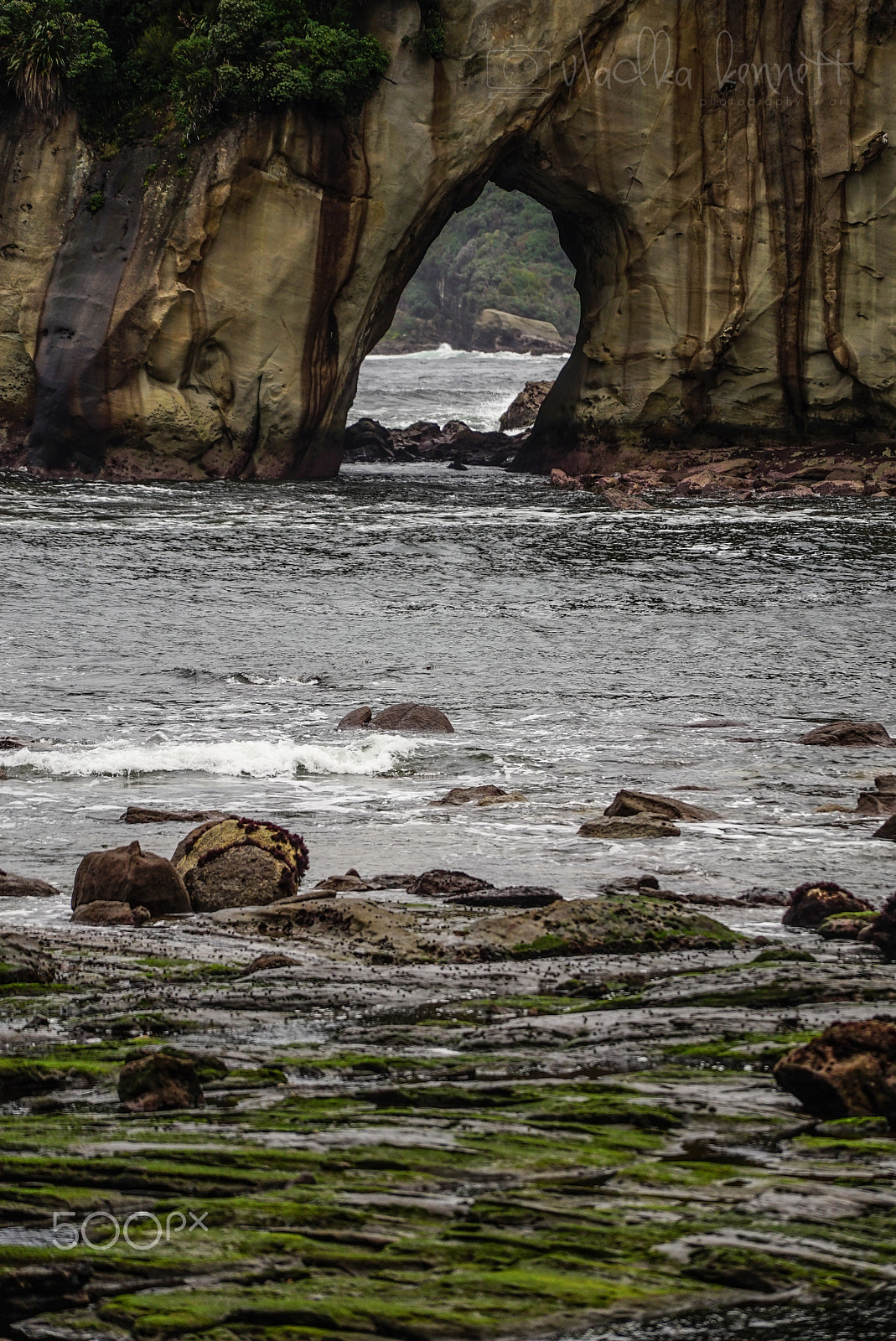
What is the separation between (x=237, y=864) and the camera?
9.41 metres

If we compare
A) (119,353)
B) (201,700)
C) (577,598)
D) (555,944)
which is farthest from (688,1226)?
(119,353)

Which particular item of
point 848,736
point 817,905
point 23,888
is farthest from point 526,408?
point 817,905

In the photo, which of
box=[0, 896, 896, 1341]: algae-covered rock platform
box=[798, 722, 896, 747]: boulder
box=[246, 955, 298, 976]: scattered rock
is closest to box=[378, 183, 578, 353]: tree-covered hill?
box=[798, 722, 896, 747]: boulder

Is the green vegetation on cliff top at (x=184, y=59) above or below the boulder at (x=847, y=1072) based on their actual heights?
above

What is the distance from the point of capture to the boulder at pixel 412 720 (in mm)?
15875

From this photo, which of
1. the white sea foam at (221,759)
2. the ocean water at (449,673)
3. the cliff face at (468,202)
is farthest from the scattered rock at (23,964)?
the cliff face at (468,202)

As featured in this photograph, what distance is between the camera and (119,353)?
37.6 metres

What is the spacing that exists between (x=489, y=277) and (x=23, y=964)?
110647mm

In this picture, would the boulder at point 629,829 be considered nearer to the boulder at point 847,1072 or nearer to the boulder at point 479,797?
the boulder at point 479,797

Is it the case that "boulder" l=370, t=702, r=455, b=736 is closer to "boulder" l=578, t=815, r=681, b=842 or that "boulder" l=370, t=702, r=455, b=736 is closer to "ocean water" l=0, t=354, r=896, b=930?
"ocean water" l=0, t=354, r=896, b=930

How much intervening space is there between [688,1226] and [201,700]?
13.6m

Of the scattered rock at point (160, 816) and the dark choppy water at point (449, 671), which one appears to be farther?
the scattered rock at point (160, 816)

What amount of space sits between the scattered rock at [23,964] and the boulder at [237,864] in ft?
6.35

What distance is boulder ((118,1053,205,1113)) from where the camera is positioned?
5.31 meters
